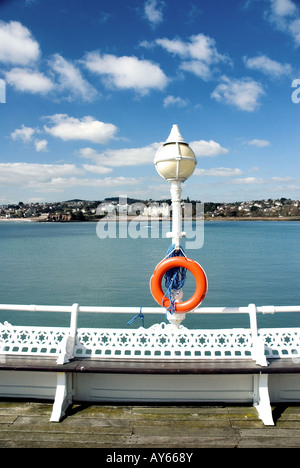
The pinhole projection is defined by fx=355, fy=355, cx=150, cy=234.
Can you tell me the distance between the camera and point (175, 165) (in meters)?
3.38

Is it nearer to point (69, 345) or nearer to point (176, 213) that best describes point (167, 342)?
point (69, 345)

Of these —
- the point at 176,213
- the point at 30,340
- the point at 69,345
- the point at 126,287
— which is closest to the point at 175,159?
the point at 176,213

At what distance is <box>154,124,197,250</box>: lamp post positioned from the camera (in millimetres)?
3375

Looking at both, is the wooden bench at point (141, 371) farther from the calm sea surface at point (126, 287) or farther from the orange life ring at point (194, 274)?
the calm sea surface at point (126, 287)

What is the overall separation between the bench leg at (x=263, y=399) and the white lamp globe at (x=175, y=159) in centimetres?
195

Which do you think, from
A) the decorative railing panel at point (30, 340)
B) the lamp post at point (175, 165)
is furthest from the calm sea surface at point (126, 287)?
the lamp post at point (175, 165)

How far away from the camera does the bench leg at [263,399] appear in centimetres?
289

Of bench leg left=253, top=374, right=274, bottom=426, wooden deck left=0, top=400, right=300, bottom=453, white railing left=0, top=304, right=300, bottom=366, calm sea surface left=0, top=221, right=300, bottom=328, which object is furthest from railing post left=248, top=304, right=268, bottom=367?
calm sea surface left=0, top=221, right=300, bottom=328

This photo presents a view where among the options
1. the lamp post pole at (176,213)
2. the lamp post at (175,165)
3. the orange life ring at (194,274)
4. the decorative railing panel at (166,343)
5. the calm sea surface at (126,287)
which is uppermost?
the lamp post at (175,165)

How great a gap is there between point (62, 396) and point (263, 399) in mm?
1698

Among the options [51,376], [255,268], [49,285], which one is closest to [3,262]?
[49,285]

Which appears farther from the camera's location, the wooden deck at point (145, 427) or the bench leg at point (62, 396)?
the bench leg at point (62, 396)

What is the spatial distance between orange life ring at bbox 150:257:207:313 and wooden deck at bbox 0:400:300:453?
34.6 inches

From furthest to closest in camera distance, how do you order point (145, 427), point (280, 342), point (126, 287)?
1. point (126, 287)
2. point (280, 342)
3. point (145, 427)
